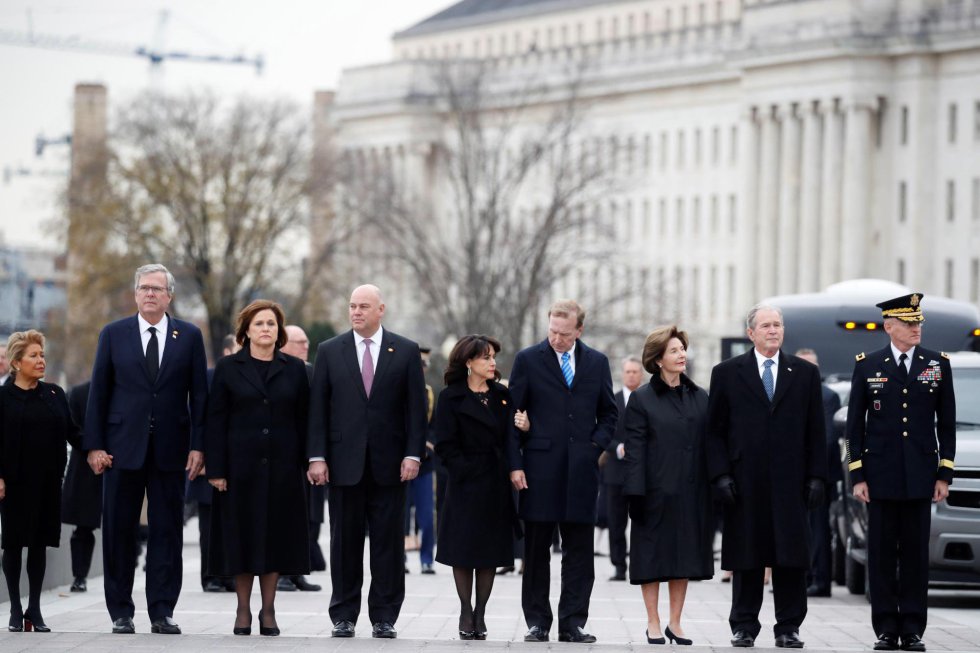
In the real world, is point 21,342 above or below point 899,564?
above

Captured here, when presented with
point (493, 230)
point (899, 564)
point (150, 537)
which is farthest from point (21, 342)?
point (493, 230)

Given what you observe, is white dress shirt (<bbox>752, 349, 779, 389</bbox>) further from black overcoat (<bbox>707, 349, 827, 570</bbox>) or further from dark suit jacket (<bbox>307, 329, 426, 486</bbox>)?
dark suit jacket (<bbox>307, 329, 426, 486</bbox>)

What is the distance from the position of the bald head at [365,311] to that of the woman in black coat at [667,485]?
5.90 feet

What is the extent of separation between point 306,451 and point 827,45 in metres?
92.1

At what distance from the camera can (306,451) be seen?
60.4 ft

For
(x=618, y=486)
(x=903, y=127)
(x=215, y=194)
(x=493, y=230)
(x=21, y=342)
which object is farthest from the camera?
(x=903, y=127)

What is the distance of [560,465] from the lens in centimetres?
1848

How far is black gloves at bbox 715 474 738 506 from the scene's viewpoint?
1820 centimetres

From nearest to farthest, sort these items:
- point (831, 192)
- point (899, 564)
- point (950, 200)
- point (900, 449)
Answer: point (900, 449)
point (899, 564)
point (950, 200)
point (831, 192)

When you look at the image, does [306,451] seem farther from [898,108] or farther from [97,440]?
[898,108]

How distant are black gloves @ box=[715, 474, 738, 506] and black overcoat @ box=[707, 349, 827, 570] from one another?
34 millimetres

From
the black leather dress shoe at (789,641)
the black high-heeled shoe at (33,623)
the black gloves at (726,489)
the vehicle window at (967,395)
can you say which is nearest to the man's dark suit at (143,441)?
the black high-heeled shoe at (33,623)

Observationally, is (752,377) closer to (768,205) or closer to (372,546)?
(372,546)

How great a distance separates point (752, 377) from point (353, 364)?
267 centimetres
